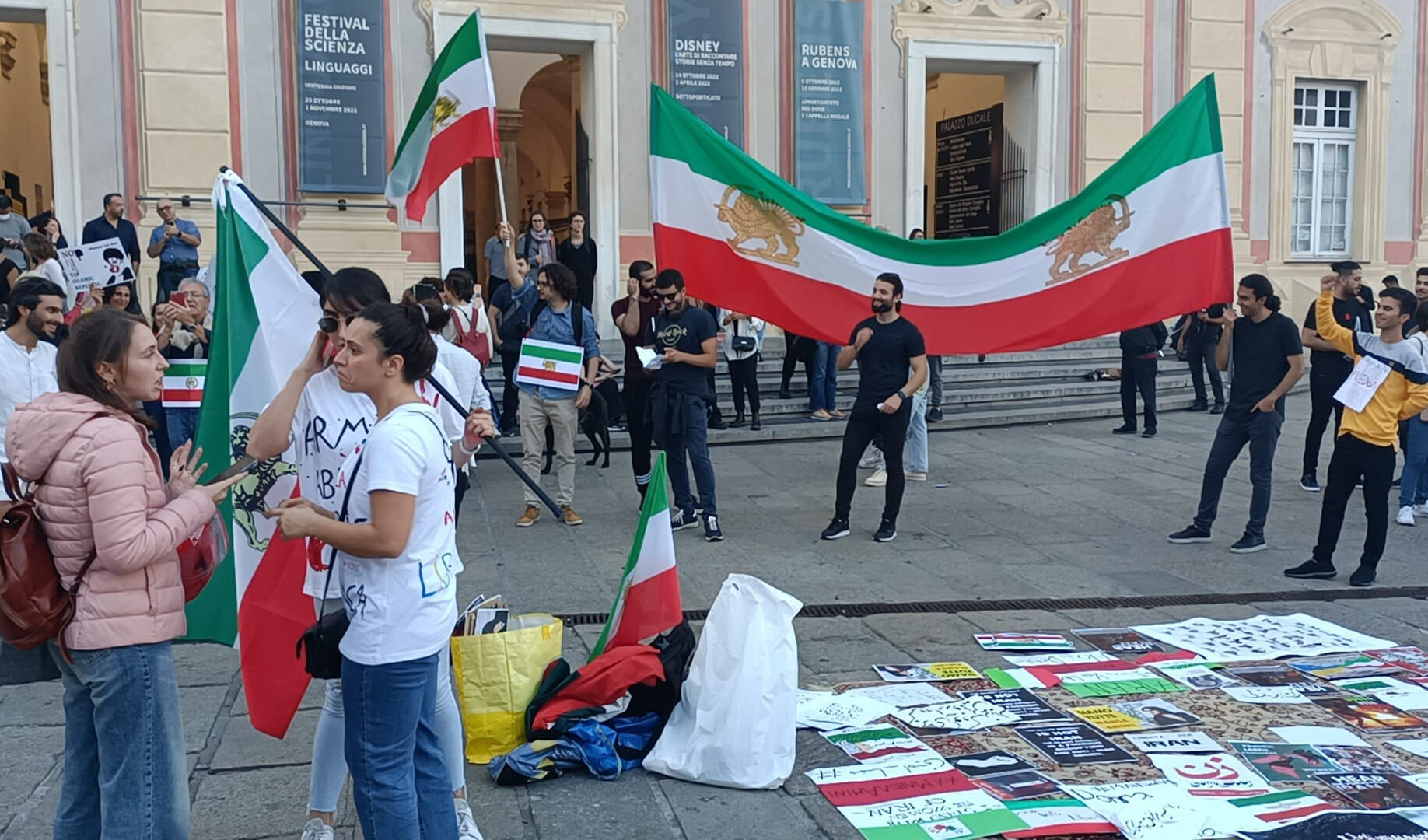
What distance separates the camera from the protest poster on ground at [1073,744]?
14.4 ft

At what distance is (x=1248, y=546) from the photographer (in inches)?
314

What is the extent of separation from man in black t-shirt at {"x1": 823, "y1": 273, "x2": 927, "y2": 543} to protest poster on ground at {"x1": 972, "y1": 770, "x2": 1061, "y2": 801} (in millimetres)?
4045

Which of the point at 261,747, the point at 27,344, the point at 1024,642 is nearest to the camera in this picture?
the point at 261,747

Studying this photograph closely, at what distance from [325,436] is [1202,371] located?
13337mm

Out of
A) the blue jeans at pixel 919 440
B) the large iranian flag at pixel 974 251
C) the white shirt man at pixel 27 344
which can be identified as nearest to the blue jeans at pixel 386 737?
the white shirt man at pixel 27 344

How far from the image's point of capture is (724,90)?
16.0 m

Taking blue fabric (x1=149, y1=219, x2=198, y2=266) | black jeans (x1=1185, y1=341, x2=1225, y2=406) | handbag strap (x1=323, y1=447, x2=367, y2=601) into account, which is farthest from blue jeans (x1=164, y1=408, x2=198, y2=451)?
black jeans (x1=1185, y1=341, x2=1225, y2=406)

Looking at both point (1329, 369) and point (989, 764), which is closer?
point (989, 764)

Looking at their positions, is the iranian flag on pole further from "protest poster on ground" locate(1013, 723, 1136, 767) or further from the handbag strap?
the handbag strap

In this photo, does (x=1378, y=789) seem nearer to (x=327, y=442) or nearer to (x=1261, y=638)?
(x=1261, y=638)

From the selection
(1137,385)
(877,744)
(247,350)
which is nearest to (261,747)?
(247,350)

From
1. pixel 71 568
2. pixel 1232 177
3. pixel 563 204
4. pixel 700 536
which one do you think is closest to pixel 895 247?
pixel 700 536

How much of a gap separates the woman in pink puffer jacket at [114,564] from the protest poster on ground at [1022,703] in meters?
2.95

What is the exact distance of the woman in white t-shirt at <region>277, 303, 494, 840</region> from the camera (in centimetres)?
298
